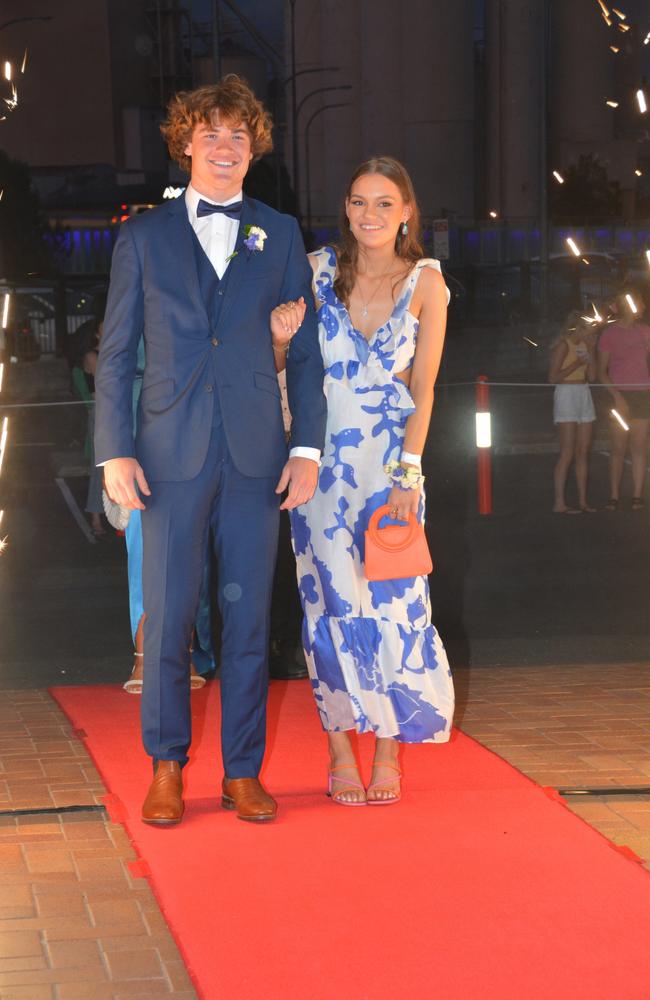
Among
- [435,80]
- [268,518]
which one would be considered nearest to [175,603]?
[268,518]

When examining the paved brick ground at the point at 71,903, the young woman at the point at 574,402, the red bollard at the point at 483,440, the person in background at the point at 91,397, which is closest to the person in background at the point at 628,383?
the young woman at the point at 574,402

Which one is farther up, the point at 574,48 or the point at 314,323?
the point at 574,48

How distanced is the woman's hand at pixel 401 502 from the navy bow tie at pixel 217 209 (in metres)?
0.95

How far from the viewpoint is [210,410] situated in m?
4.06

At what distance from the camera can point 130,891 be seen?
3.76 m

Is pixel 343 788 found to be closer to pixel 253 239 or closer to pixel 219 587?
pixel 219 587

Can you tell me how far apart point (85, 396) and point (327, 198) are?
76.8 meters

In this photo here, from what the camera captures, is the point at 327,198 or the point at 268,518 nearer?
the point at 268,518

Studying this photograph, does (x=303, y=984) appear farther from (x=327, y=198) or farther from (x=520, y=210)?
(x=327, y=198)

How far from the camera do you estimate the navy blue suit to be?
13.3 ft

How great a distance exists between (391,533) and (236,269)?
90 centimetres

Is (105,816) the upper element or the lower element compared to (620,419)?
lower

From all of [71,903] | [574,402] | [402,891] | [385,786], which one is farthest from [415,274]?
[574,402]

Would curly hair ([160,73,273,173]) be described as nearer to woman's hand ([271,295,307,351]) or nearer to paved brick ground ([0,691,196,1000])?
woman's hand ([271,295,307,351])
